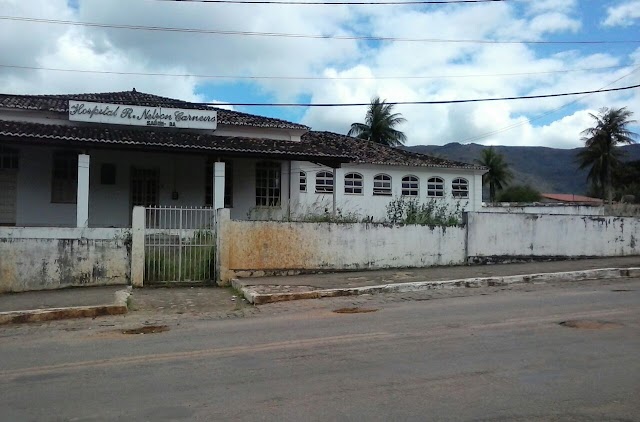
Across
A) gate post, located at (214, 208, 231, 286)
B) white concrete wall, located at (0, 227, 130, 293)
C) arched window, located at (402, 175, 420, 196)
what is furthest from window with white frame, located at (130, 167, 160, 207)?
arched window, located at (402, 175, 420, 196)

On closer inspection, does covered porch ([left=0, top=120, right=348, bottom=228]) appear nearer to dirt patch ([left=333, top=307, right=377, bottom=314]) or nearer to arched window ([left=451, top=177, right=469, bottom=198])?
dirt patch ([left=333, top=307, right=377, bottom=314])

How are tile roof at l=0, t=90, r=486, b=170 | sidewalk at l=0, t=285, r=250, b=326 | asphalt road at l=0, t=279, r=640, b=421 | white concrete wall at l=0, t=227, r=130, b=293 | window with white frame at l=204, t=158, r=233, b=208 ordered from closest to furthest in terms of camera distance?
asphalt road at l=0, t=279, r=640, b=421
sidewalk at l=0, t=285, r=250, b=326
white concrete wall at l=0, t=227, r=130, b=293
tile roof at l=0, t=90, r=486, b=170
window with white frame at l=204, t=158, r=233, b=208

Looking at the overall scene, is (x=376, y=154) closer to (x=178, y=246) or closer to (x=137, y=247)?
(x=178, y=246)

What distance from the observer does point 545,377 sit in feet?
17.8

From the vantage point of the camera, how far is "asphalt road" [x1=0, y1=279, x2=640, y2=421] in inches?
182

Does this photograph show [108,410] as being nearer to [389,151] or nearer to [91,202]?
[91,202]

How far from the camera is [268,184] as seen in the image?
72.0ft

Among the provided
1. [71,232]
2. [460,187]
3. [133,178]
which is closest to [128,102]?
[133,178]

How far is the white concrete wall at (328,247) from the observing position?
46.8ft

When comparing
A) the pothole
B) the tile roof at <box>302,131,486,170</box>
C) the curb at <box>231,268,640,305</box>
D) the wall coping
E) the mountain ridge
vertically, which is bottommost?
the pothole

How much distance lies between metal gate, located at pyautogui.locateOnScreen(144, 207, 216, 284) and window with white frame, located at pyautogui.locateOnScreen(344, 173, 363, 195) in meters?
14.6

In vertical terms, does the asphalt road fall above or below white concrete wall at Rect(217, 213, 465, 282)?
below

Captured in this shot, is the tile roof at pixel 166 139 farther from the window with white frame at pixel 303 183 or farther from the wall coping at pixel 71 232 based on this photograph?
the window with white frame at pixel 303 183

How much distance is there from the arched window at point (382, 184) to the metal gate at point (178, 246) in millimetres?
15646
